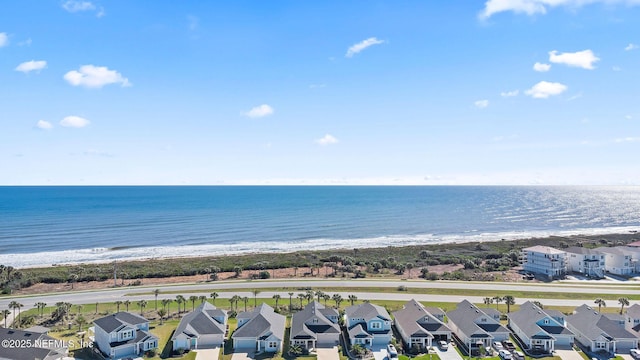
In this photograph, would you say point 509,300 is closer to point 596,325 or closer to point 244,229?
point 596,325

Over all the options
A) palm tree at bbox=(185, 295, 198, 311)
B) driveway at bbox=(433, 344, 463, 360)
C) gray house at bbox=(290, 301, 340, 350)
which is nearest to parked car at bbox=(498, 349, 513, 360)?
driveway at bbox=(433, 344, 463, 360)

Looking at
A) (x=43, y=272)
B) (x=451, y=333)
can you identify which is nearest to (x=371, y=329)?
(x=451, y=333)

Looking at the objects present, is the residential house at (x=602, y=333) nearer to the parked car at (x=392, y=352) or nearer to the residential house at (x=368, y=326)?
the parked car at (x=392, y=352)

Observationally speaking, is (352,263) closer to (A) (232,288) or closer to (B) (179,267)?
(A) (232,288)

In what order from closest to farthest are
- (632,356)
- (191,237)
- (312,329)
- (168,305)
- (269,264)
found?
(632,356)
(312,329)
(168,305)
(269,264)
(191,237)

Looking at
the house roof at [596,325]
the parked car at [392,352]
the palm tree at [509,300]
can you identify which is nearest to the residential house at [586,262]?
the palm tree at [509,300]
